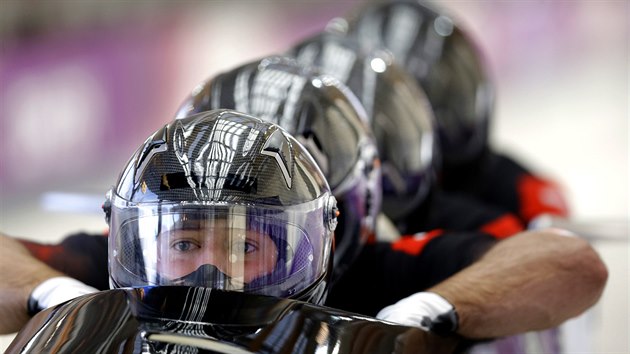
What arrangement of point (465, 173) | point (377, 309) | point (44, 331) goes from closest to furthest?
point (44, 331) < point (377, 309) < point (465, 173)

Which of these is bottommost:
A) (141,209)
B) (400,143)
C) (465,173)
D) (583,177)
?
(583,177)

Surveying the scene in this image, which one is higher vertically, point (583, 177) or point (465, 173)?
point (465, 173)

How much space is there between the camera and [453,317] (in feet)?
6.47

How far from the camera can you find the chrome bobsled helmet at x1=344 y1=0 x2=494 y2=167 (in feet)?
12.1

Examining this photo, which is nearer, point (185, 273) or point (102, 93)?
point (185, 273)

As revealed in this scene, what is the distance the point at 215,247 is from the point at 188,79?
5.33m

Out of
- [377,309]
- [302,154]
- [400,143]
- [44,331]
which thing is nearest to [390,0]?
[400,143]

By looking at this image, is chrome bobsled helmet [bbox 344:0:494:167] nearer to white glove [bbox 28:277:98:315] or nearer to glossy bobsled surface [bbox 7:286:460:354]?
white glove [bbox 28:277:98:315]

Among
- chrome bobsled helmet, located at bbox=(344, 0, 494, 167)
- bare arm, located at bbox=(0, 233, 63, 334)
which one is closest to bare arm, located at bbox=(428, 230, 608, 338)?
bare arm, located at bbox=(0, 233, 63, 334)

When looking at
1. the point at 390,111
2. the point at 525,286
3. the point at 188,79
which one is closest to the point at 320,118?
the point at 525,286

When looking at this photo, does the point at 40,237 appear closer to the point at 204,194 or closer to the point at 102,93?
the point at 102,93

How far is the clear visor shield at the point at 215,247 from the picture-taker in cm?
167

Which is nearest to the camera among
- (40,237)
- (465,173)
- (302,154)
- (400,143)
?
(302,154)

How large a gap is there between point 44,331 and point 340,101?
0.98 m
